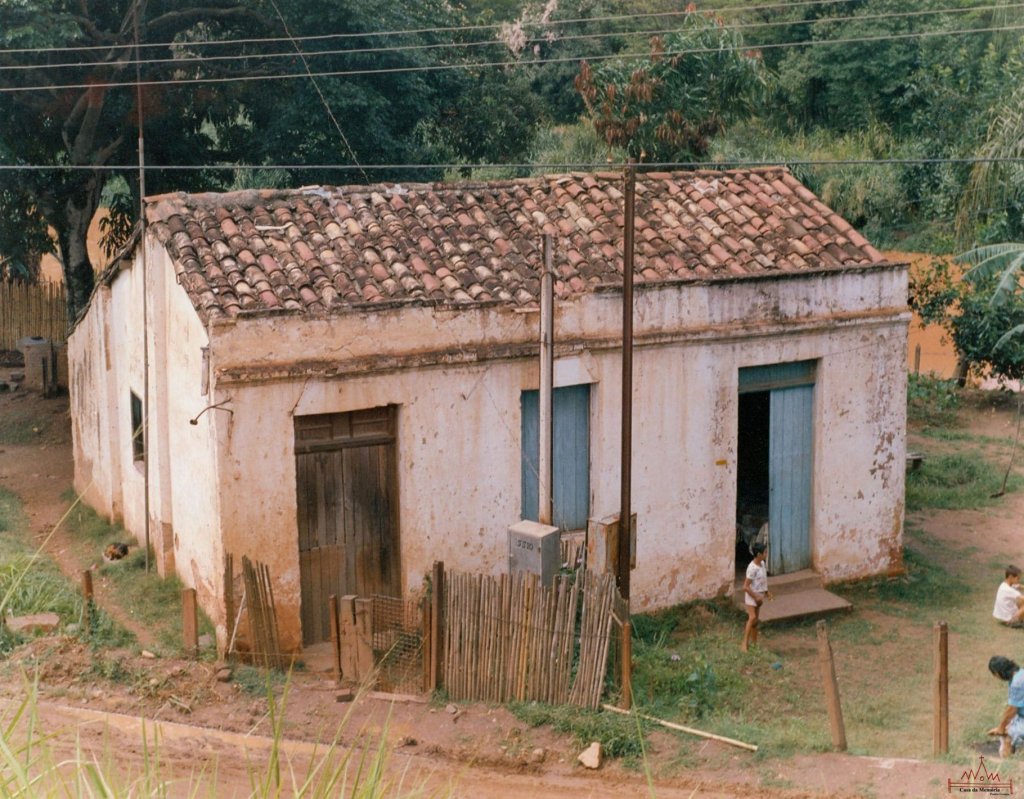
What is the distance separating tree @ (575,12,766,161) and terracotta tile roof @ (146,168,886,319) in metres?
6.85

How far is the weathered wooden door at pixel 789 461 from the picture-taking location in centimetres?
1334

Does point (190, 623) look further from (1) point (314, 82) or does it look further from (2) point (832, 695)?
(1) point (314, 82)

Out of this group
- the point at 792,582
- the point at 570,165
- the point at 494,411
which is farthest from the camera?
the point at 792,582

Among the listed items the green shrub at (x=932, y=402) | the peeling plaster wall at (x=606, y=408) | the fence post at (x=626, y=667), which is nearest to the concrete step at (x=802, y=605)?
the peeling plaster wall at (x=606, y=408)

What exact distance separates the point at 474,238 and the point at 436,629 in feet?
14.3

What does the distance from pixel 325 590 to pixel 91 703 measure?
2478 millimetres

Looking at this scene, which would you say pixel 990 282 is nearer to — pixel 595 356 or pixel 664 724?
pixel 595 356

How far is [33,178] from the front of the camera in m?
21.4

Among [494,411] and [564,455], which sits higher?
[494,411]

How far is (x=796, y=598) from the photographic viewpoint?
43.1ft

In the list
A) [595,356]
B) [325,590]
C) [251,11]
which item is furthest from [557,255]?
[251,11]

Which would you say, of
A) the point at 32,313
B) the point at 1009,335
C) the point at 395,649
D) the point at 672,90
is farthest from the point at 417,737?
the point at 32,313

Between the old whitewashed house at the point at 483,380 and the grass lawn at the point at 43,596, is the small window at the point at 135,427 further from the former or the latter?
the grass lawn at the point at 43,596

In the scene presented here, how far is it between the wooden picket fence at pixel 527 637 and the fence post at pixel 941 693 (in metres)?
2.40
